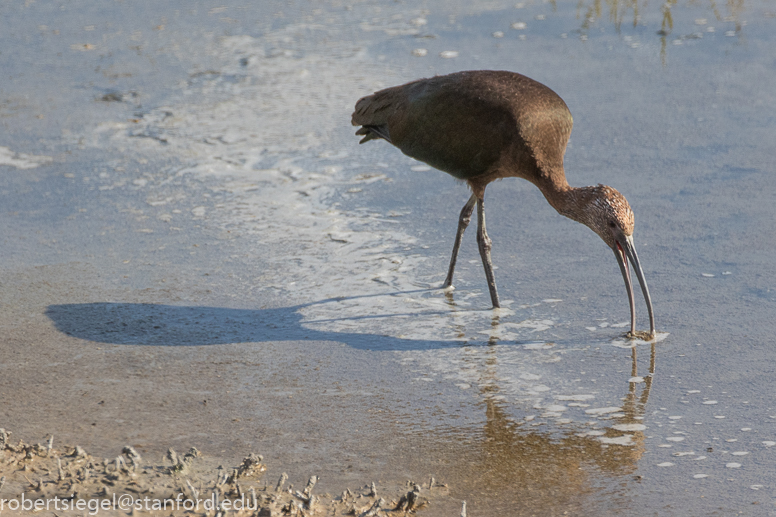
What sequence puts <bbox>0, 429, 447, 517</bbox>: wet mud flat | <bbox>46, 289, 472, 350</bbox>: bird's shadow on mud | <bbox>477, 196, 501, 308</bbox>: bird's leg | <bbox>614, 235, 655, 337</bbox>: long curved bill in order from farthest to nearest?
<bbox>477, 196, 501, 308</bbox>: bird's leg < <bbox>46, 289, 472, 350</bbox>: bird's shadow on mud < <bbox>614, 235, 655, 337</bbox>: long curved bill < <bbox>0, 429, 447, 517</bbox>: wet mud flat

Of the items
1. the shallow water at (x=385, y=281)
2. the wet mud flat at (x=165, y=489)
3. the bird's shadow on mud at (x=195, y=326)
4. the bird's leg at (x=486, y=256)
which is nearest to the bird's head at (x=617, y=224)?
the shallow water at (x=385, y=281)

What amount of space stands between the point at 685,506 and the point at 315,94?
5.39 m

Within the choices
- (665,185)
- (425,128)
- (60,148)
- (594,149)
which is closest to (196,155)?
(60,148)

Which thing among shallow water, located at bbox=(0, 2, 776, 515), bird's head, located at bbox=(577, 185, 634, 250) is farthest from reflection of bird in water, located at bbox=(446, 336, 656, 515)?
bird's head, located at bbox=(577, 185, 634, 250)

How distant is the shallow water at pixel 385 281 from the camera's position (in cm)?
319

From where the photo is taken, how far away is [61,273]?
15.4ft

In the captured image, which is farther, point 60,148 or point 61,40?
point 61,40

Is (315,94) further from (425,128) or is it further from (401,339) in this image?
(401,339)

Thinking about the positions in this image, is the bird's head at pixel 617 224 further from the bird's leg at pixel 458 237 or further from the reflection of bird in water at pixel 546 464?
the bird's leg at pixel 458 237

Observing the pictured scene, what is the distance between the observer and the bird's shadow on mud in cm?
405

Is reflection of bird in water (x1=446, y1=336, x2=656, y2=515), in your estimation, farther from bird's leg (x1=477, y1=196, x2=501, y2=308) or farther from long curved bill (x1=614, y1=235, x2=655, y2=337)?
bird's leg (x1=477, y1=196, x2=501, y2=308)

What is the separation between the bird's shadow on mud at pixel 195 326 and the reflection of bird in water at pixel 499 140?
0.67m

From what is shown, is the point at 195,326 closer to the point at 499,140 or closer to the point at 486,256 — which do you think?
the point at 486,256

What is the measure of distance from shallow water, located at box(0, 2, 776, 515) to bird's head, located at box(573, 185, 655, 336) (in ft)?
0.84
